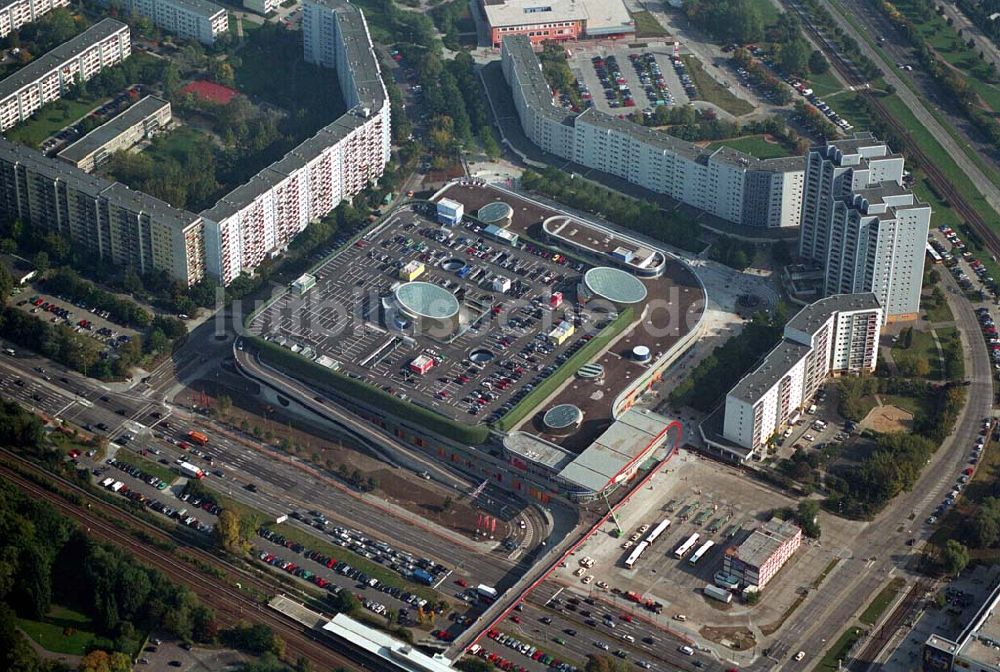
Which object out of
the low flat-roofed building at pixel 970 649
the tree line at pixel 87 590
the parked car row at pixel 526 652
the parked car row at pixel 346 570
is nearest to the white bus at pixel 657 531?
the parked car row at pixel 526 652

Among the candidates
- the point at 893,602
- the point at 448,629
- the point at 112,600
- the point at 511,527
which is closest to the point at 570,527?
the point at 511,527

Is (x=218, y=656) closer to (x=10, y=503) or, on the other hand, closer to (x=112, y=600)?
(x=112, y=600)

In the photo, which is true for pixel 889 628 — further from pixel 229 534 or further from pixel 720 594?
pixel 229 534

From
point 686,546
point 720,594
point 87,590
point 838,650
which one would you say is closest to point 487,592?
point 686,546

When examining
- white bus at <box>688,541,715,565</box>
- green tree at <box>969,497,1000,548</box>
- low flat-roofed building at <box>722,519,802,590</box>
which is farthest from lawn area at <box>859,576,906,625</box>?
white bus at <box>688,541,715,565</box>

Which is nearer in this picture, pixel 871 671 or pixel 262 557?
pixel 871 671

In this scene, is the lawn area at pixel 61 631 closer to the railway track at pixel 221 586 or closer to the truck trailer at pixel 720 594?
the railway track at pixel 221 586
